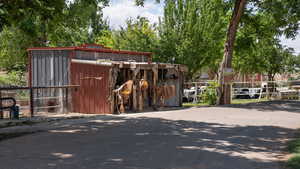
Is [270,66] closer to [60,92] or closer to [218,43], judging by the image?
[218,43]

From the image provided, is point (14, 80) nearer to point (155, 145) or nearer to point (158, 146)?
point (155, 145)

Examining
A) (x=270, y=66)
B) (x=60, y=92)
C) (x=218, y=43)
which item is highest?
(x=218, y=43)

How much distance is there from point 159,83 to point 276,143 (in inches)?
448

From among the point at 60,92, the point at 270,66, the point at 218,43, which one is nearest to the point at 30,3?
the point at 60,92

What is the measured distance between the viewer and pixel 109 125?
12164mm

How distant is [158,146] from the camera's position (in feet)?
27.3

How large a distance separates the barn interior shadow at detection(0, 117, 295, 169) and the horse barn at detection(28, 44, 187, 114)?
4363 mm

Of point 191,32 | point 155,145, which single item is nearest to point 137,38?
point 191,32

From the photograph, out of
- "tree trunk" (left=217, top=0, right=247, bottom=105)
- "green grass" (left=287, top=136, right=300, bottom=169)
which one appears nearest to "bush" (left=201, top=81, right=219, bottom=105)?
"tree trunk" (left=217, top=0, right=247, bottom=105)

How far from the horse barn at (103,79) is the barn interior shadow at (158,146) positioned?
14.3 feet

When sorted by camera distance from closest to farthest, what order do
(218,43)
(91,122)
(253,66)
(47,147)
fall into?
(47,147)
(91,122)
(218,43)
(253,66)

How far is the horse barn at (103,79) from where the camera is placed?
16.5 metres

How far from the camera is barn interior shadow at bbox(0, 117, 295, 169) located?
6.71m

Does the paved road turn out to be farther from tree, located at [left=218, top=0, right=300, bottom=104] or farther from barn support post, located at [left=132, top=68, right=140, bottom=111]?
tree, located at [left=218, top=0, right=300, bottom=104]
